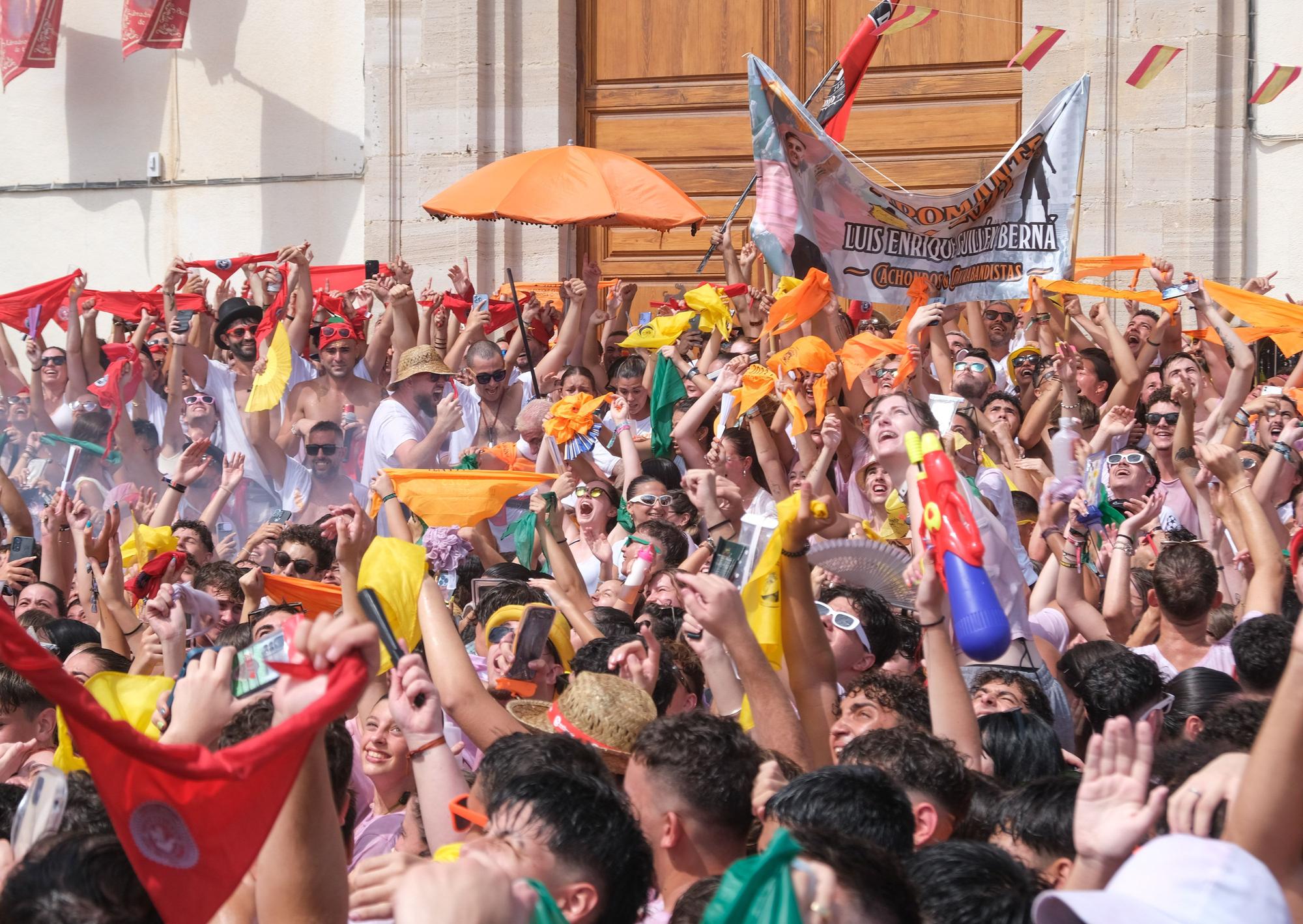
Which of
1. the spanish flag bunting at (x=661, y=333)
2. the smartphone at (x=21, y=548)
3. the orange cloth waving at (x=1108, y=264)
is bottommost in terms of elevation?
the smartphone at (x=21, y=548)

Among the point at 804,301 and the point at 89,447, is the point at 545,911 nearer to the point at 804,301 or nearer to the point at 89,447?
the point at 804,301

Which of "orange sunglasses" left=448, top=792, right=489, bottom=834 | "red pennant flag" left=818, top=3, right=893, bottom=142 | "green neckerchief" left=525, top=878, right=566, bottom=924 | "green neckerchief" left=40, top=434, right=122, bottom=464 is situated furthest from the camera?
"red pennant flag" left=818, top=3, right=893, bottom=142

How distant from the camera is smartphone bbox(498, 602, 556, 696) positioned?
4.93 meters

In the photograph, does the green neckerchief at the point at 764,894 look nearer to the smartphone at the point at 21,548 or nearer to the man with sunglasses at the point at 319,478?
the smartphone at the point at 21,548

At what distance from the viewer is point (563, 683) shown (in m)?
5.23

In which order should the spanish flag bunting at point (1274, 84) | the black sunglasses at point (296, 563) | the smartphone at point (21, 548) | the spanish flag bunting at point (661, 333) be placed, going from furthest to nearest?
1. the spanish flag bunting at point (1274, 84)
2. the spanish flag bunting at point (661, 333)
3. the smartphone at point (21, 548)
4. the black sunglasses at point (296, 563)

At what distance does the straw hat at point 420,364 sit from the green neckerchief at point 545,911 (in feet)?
22.0

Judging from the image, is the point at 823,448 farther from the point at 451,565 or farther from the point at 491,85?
the point at 491,85

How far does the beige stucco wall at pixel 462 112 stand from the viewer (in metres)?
14.0

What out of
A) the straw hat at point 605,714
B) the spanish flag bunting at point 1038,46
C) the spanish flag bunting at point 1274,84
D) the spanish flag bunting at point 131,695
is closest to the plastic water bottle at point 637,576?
the straw hat at point 605,714

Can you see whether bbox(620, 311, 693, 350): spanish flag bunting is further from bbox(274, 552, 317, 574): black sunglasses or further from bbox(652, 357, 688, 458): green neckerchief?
bbox(274, 552, 317, 574): black sunglasses

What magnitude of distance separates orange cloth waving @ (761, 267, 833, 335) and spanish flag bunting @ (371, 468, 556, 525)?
7.95ft

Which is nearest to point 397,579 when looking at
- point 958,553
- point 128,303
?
point 958,553

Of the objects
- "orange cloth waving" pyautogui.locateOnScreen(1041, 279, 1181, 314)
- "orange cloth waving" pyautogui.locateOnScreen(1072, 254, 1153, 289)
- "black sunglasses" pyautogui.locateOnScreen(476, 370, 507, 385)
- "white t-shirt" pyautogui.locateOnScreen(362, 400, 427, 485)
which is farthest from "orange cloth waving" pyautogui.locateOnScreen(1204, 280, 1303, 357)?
"white t-shirt" pyautogui.locateOnScreen(362, 400, 427, 485)
